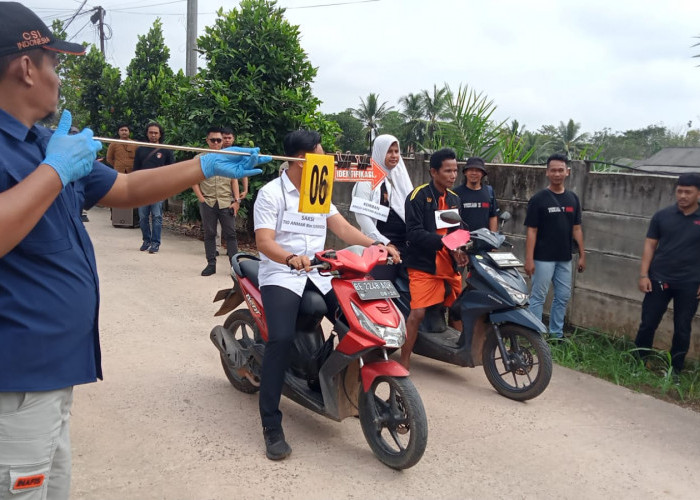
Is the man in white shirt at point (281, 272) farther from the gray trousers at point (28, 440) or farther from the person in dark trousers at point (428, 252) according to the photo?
the gray trousers at point (28, 440)

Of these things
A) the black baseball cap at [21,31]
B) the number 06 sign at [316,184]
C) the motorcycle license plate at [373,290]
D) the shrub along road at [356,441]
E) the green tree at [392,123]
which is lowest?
the shrub along road at [356,441]

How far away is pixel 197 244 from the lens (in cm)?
1057

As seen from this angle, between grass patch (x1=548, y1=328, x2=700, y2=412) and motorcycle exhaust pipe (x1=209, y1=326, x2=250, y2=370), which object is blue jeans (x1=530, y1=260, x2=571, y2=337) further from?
motorcycle exhaust pipe (x1=209, y1=326, x2=250, y2=370)

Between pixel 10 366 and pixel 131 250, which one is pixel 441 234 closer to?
pixel 10 366

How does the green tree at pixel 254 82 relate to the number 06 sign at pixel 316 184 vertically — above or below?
above

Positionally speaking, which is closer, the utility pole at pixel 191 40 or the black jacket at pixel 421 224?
the black jacket at pixel 421 224

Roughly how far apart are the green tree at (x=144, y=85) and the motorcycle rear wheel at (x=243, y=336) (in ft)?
32.1

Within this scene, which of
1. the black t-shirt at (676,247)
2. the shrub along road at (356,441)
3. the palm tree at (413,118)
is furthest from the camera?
the palm tree at (413,118)

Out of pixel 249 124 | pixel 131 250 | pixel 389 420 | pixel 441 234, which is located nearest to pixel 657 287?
pixel 441 234

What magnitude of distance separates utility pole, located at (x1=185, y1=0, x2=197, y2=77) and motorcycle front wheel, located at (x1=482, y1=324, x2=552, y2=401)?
9.44 meters

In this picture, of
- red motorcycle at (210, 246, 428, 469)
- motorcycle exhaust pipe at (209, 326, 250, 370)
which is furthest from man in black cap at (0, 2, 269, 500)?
motorcycle exhaust pipe at (209, 326, 250, 370)

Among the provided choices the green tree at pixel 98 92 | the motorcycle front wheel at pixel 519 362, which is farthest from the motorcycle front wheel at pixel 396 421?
the green tree at pixel 98 92

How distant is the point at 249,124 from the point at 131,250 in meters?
2.70

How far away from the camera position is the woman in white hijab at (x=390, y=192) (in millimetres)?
5332
